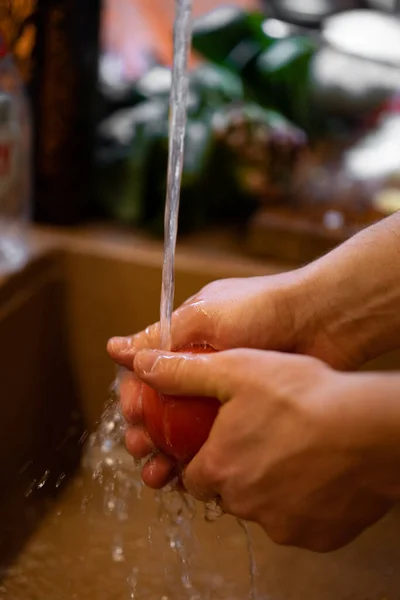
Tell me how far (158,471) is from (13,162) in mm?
436

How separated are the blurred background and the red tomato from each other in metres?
0.42

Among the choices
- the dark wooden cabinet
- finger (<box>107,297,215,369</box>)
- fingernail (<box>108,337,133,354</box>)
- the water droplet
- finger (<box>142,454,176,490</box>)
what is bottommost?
the water droplet

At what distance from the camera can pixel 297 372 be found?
1.36 ft

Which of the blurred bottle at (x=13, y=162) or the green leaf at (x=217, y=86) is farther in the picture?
the green leaf at (x=217, y=86)

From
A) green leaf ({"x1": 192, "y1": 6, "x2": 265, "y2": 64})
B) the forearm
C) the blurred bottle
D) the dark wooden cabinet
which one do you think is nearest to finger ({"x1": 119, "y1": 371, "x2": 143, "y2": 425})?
the forearm

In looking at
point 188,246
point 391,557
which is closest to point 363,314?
point 391,557

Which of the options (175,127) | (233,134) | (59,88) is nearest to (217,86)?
(233,134)

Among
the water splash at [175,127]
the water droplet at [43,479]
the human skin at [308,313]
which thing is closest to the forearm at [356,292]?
the human skin at [308,313]

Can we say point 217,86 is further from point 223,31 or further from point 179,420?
point 179,420

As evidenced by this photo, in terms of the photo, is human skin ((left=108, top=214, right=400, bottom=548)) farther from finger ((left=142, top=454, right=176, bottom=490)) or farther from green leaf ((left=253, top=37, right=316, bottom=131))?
green leaf ((left=253, top=37, right=316, bottom=131))

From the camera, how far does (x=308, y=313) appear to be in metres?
0.55

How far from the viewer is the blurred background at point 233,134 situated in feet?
2.81

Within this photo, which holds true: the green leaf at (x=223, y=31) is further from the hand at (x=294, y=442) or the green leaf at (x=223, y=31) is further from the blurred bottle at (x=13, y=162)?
the hand at (x=294, y=442)

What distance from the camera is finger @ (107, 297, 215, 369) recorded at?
1.70 ft
